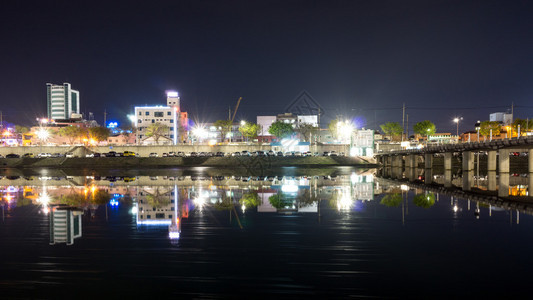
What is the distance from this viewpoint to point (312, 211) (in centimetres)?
2414

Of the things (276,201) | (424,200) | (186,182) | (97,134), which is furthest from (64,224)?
(97,134)

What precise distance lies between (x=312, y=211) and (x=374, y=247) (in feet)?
Answer: 29.7

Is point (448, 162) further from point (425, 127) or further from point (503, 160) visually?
point (425, 127)

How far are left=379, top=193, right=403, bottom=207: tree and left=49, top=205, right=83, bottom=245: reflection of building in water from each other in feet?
71.7

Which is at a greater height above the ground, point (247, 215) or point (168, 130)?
point (168, 130)

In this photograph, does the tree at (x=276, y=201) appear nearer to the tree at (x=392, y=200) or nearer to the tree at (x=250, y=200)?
the tree at (x=250, y=200)

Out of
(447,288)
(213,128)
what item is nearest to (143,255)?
(447,288)

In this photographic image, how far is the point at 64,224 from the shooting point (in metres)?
20.5

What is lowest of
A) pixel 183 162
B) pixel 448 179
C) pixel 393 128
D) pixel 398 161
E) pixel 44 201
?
pixel 448 179

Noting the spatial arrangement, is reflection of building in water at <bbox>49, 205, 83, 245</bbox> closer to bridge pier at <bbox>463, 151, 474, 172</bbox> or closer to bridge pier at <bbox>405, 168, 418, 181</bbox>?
bridge pier at <bbox>405, 168, 418, 181</bbox>

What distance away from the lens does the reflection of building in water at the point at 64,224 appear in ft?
56.6

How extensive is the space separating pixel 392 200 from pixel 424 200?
2795 mm

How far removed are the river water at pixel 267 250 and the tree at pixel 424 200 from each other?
1.55ft

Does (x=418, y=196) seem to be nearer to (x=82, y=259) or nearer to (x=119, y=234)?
(x=119, y=234)
